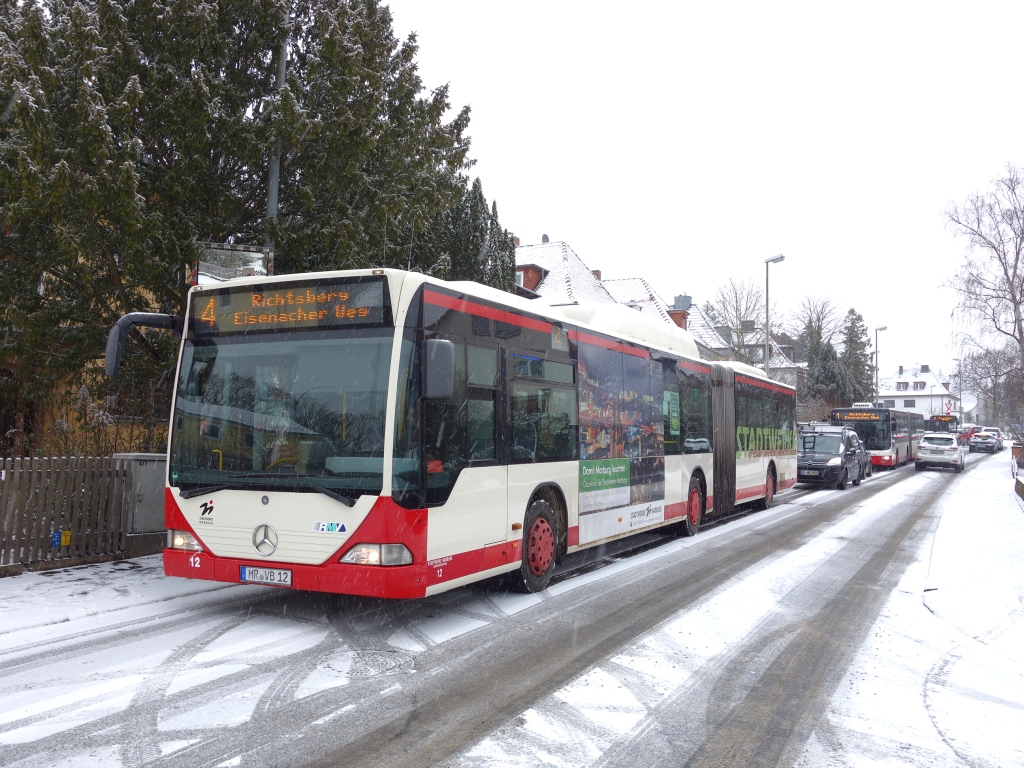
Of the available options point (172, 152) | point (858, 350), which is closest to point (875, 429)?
point (172, 152)

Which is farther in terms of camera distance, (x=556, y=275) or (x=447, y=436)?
(x=556, y=275)

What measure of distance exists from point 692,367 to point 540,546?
643 centimetres

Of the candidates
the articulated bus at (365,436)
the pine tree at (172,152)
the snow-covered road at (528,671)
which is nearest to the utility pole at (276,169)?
the pine tree at (172,152)

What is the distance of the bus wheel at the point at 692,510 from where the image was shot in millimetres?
13383

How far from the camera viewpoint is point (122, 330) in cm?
743

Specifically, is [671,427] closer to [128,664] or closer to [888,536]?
[888,536]

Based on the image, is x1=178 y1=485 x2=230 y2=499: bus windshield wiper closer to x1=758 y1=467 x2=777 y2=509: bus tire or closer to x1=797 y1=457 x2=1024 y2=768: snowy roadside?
x1=797 y1=457 x2=1024 y2=768: snowy roadside

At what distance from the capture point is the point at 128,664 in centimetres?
573

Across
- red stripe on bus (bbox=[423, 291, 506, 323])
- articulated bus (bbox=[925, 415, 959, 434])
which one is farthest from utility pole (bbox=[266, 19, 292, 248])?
articulated bus (bbox=[925, 415, 959, 434])

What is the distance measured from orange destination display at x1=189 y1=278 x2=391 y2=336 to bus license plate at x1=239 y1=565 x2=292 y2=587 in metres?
2.06

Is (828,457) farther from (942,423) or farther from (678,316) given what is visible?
(942,423)

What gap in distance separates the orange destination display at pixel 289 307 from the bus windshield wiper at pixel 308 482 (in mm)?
1273

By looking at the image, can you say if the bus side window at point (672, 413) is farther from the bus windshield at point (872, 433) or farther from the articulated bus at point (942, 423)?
the articulated bus at point (942, 423)

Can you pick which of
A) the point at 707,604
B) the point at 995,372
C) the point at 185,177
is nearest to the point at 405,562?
the point at 707,604
